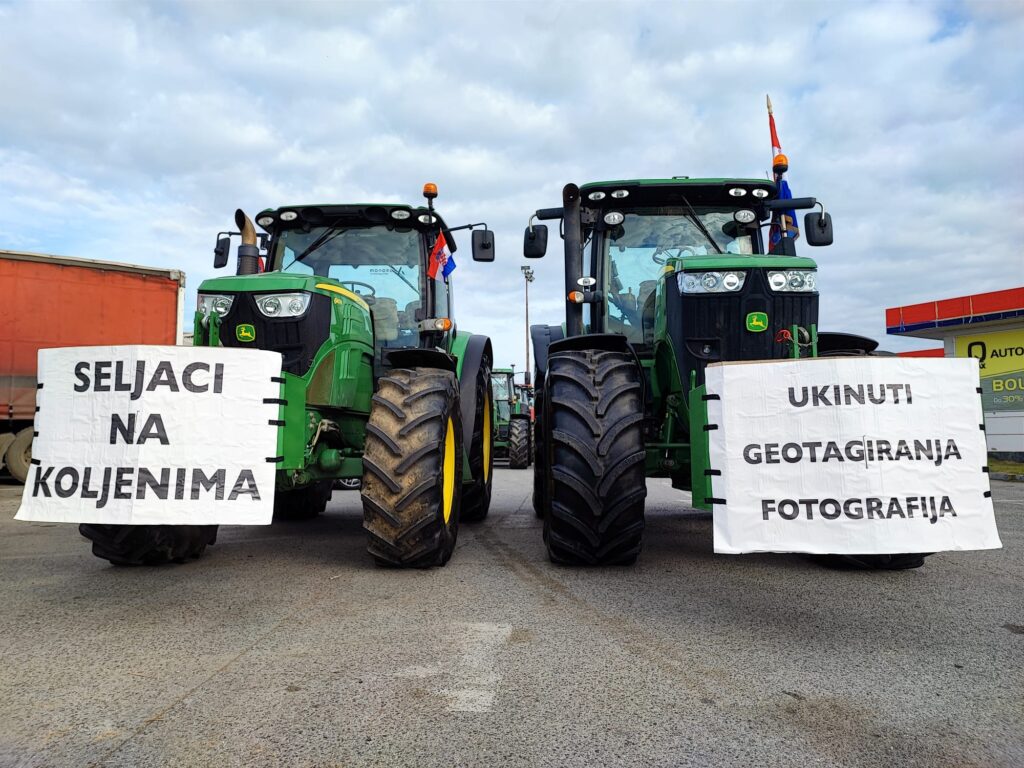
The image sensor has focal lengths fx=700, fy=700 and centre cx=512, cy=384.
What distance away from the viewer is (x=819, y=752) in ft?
6.38

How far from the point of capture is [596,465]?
12.7 feet

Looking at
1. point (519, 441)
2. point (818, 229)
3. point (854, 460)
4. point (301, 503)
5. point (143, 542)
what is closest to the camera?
point (854, 460)

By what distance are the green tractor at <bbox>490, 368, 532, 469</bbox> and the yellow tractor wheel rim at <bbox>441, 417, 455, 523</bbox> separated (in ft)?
40.5

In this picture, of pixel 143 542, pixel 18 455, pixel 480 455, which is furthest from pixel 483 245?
pixel 18 455

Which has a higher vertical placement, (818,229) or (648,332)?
Result: (818,229)

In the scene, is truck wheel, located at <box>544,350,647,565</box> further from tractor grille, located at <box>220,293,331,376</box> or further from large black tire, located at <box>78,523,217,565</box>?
large black tire, located at <box>78,523,217,565</box>

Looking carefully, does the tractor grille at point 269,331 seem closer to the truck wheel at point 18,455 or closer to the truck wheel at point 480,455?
the truck wheel at point 480,455

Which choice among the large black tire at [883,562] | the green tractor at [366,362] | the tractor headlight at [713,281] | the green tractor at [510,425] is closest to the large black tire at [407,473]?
the green tractor at [366,362]

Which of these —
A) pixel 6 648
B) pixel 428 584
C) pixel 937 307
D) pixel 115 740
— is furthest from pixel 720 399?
pixel 937 307

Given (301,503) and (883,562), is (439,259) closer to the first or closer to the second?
(301,503)

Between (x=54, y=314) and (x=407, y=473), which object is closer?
(x=407, y=473)

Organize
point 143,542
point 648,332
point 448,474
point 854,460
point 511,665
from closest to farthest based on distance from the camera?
point 511,665 < point 854,460 < point 143,542 < point 448,474 < point 648,332

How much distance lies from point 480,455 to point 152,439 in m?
3.35

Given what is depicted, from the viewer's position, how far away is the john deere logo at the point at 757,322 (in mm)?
4484
